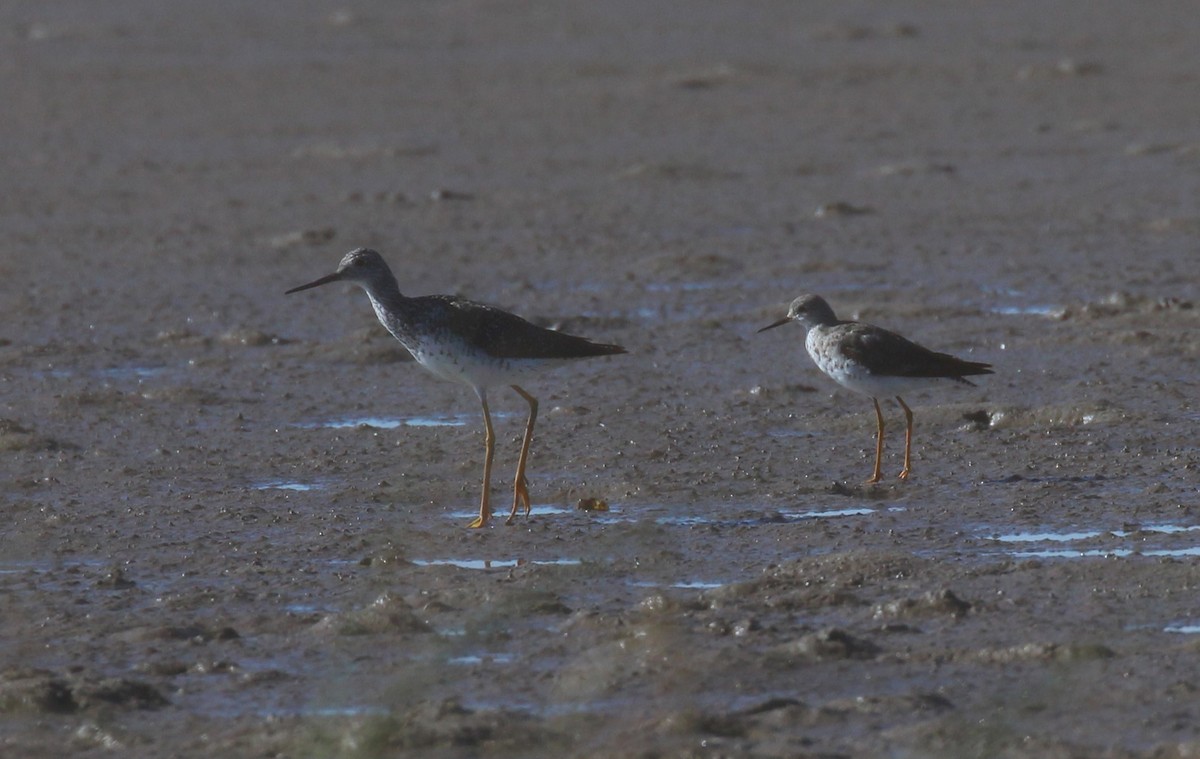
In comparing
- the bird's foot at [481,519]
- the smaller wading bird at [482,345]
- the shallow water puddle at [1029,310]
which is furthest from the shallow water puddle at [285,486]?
the shallow water puddle at [1029,310]

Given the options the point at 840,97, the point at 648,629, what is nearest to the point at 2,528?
the point at 648,629

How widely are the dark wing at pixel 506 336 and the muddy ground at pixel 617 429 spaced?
600 millimetres

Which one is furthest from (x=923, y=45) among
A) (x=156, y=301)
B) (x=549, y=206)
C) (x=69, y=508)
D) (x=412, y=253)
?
(x=69, y=508)

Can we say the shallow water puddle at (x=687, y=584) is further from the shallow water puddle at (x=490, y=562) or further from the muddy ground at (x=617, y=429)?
the shallow water puddle at (x=490, y=562)

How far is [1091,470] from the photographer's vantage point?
27.0ft

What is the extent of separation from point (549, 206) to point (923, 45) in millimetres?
9347

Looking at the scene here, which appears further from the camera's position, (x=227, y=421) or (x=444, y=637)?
(x=227, y=421)

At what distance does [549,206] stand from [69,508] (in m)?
7.44

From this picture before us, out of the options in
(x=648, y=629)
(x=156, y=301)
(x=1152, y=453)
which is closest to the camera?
(x=648, y=629)

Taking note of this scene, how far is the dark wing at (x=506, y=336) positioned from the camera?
26.8 ft

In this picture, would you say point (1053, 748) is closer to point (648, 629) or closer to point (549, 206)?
point (648, 629)

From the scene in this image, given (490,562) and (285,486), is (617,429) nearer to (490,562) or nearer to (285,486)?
(285,486)

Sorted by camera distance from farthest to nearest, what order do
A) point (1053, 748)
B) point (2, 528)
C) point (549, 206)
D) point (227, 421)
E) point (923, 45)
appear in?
point (923, 45) → point (549, 206) → point (227, 421) → point (2, 528) → point (1053, 748)

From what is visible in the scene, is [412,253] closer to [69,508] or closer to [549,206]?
[549,206]
